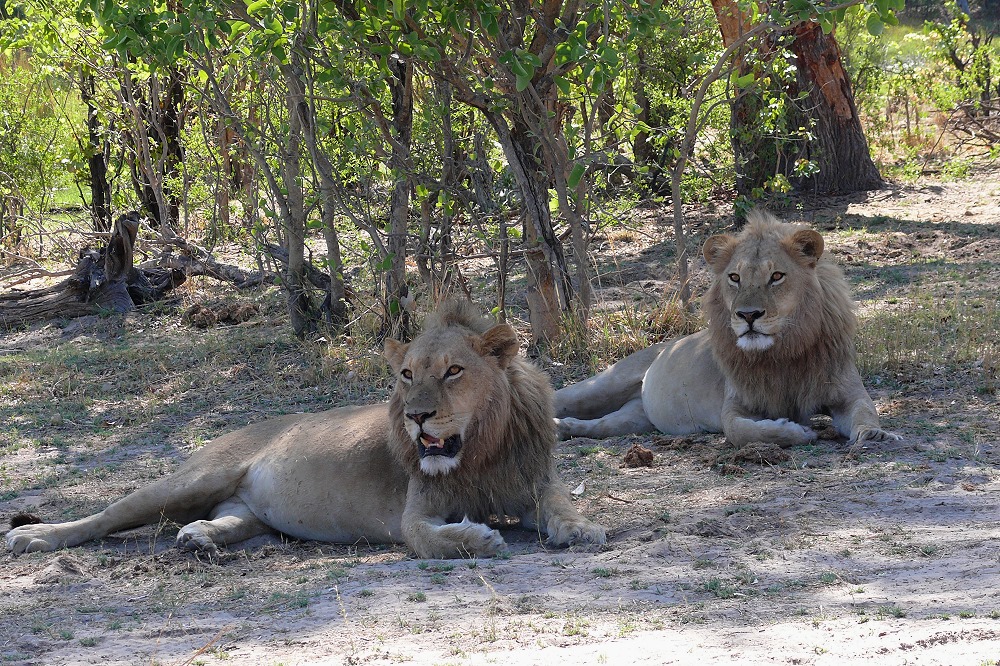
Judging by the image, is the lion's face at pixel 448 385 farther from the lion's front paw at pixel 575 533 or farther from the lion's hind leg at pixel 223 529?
the lion's hind leg at pixel 223 529

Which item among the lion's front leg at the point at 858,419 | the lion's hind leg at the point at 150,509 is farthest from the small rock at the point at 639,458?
the lion's hind leg at the point at 150,509

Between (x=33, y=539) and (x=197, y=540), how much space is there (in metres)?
0.71

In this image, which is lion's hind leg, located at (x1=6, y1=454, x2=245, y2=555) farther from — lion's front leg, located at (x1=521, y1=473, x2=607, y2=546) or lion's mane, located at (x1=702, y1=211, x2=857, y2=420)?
lion's mane, located at (x1=702, y1=211, x2=857, y2=420)

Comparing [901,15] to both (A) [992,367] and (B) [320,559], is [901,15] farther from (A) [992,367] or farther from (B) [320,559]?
(B) [320,559]

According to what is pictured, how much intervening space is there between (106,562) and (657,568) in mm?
2333

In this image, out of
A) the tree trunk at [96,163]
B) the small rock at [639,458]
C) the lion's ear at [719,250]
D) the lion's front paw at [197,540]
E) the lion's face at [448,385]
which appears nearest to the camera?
the lion's face at [448,385]

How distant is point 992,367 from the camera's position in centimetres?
691

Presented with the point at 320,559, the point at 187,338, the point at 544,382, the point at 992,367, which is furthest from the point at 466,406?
the point at 187,338

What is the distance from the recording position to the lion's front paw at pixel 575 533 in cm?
461

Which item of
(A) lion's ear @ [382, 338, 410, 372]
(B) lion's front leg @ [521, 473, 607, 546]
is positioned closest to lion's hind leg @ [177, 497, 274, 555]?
(A) lion's ear @ [382, 338, 410, 372]

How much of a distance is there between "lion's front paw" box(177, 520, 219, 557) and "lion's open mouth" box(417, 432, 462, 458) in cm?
104

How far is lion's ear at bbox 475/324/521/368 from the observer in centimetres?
493

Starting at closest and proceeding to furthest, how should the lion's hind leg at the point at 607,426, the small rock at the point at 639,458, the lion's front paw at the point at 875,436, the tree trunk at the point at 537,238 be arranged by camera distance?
the lion's front paw at the point at 875,436 < the small rock at the point at 639,458 < the lion's hind leg at the point at 607,426 < the tree trunk at the point at 537,238

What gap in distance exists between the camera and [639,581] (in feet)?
13.2
